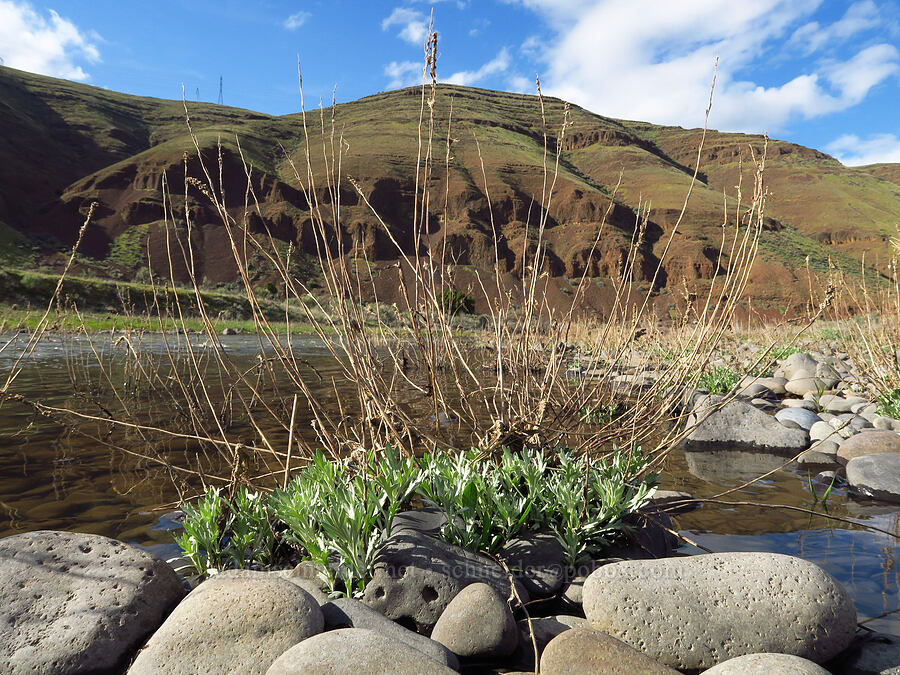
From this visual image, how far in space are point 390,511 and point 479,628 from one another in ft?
1.96

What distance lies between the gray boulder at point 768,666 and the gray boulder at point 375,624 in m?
0.87

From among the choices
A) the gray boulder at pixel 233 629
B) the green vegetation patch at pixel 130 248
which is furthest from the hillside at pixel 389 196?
the gray boulder at pixel 233 629

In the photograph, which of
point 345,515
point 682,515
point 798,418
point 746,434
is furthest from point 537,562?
point 798,418

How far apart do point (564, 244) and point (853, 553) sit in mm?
51768

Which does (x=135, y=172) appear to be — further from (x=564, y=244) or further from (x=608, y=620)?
(x=608, y=620)

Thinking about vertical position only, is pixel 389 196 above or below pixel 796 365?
above

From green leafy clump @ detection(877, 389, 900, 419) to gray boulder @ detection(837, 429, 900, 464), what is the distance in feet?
2.99

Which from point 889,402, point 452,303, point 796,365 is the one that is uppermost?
point 452,303

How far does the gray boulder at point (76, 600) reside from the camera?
1.85 meters

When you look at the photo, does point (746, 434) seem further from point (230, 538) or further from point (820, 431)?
point (230, 538)

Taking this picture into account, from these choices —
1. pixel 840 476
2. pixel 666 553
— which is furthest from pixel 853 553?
pixel 840 476

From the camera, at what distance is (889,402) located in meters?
5.40

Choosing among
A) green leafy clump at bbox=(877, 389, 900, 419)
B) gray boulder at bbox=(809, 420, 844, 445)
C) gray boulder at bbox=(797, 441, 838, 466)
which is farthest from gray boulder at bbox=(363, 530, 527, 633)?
green leafy clump at bbox=(877, 389, 900, 419)

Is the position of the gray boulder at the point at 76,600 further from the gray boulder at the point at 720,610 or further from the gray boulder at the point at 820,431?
the gray boulder at the point at 820,431
